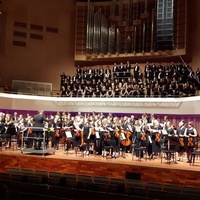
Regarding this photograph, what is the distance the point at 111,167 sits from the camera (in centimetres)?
691

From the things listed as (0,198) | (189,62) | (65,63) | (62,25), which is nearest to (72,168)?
(0,198)

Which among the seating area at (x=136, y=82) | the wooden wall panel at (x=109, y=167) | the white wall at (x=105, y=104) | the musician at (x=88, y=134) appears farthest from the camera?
the white wall at (x=105, y=104)

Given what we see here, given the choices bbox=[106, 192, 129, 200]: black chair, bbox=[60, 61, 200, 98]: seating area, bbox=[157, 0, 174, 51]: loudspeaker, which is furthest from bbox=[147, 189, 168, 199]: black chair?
bbox=[157, 0, 174, 51]: loudspeaker

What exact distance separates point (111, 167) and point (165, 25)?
6788 millimetres

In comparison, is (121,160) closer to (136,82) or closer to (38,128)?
(38,128)

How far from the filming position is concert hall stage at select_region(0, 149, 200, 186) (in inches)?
251

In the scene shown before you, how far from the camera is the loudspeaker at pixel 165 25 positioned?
11719 mm

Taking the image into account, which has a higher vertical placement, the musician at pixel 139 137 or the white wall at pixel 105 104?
the white wall at pixel 105 104

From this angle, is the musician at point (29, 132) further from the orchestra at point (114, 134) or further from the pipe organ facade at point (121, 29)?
the pipe organ facade at point (121, 29)

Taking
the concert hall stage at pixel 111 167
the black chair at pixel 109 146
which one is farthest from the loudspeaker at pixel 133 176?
the black chair at pixel 109 146

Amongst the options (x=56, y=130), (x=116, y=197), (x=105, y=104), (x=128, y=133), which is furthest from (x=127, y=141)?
(x=116, y=197)

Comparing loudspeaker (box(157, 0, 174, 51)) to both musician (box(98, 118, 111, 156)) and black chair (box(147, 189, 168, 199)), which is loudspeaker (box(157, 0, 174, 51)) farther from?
black chair (box(147, 189, 168, 199))

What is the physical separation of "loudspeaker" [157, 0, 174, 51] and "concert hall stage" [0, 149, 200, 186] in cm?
550

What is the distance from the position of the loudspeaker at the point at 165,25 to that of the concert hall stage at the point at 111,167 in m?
5.50
